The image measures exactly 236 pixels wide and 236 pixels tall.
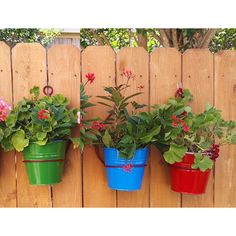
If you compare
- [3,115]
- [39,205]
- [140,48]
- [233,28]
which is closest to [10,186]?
[39,205]

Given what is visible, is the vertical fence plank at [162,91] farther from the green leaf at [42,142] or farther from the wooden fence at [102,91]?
the green leaf at [42,142]

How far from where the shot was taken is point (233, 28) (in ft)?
3.27

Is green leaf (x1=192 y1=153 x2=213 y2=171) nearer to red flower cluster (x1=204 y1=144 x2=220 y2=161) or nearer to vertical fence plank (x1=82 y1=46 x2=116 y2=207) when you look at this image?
red flower cluster (x1=204 y1=144 x2=220 y2=161)

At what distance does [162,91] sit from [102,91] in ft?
0.61

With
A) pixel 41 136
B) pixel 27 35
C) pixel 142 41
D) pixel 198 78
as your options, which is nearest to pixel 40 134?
pixel 41 136

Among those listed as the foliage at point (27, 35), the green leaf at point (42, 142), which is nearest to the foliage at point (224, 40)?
the foliage at point (27, 35)

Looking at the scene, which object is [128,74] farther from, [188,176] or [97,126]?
[188,176]

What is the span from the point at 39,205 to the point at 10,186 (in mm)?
110

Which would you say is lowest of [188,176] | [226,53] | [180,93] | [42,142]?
[188,176]

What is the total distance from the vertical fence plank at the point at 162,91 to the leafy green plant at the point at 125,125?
3.1 inches

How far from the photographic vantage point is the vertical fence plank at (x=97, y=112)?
43.9 inches

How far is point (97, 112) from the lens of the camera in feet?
3.75

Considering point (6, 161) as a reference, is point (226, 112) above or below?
above
